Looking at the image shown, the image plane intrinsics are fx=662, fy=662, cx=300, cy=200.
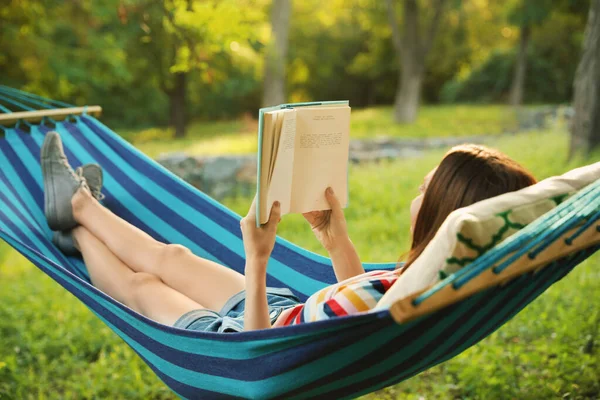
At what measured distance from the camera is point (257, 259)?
1337 millimetres

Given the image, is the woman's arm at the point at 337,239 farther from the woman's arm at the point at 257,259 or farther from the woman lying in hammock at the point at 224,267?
the woman's arm at the point at 257,259

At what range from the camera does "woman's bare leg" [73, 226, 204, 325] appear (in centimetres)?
183

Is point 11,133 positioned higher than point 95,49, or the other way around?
point 95,49

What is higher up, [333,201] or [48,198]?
[333,201]

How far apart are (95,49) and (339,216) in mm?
7042

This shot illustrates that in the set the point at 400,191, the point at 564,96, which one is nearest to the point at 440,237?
the point at 400,191

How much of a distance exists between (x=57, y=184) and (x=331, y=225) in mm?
1104

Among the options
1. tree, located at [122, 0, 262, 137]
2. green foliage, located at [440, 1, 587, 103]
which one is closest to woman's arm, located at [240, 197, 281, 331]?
tree, located at [122, 0, 262, 137]

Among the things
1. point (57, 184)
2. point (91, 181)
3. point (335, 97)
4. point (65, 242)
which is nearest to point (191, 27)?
point (91, 181)

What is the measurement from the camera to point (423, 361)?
54.1 inches

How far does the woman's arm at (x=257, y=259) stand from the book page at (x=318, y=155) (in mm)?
112

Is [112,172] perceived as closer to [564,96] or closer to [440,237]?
[440,237]

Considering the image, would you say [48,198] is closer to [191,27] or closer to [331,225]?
[331,225]

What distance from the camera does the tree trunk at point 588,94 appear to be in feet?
15.1
